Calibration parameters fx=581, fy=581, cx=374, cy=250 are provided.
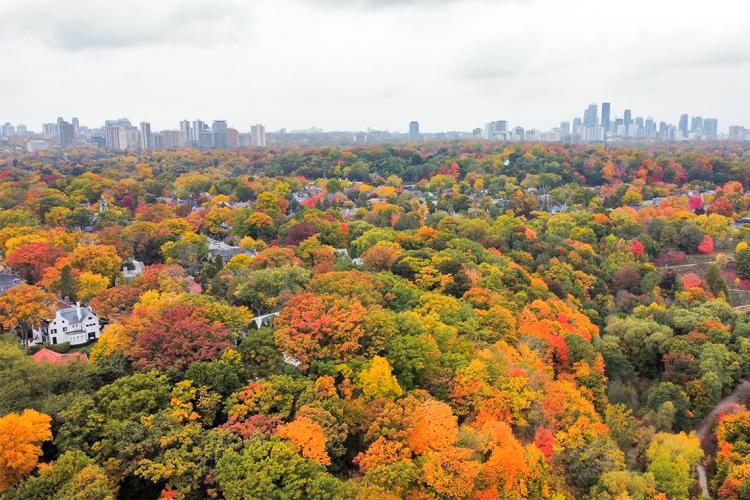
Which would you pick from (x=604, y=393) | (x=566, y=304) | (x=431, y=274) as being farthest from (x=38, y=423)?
(x=566, y=304)

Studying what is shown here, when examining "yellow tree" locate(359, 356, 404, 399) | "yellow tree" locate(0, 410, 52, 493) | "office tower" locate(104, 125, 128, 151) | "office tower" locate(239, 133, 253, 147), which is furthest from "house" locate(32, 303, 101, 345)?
"office tower" locate(239, 133, 253, 147)

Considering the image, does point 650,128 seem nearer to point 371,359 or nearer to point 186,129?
point 186,129

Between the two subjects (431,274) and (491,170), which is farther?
(491,170)

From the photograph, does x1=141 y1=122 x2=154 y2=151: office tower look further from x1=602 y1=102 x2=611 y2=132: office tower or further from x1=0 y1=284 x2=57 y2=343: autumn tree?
x1=602 y1=102 x2=611 y2=132: office tower

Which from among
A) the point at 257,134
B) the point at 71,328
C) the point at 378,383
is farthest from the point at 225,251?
the point at 257,134

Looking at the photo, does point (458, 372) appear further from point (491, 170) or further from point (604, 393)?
point (491, 170)

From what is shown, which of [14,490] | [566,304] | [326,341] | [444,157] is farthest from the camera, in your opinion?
[444,157]

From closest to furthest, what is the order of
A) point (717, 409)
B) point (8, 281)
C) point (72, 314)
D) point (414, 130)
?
point (717, 409) → point (72, 314) → point (8, 281) → point (414, 130)

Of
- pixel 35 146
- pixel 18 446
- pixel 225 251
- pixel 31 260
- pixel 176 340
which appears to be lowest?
pixel 18 446
